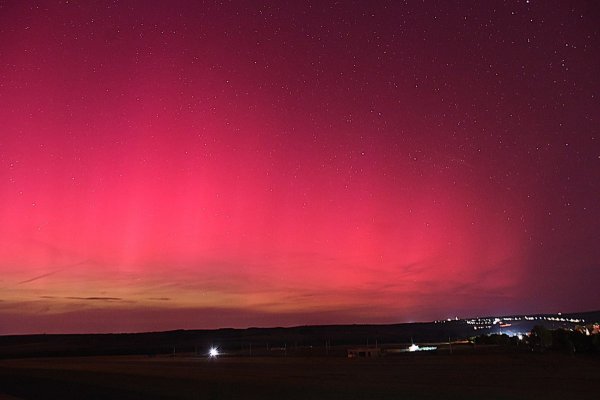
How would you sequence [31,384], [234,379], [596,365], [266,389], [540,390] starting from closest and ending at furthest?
1. [540,390]
2. [266,389]
3. [234,379]
4. [31,384]
5. [596,365]

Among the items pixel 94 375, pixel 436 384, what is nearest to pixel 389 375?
pixel 436 384

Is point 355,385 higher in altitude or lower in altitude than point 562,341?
lower

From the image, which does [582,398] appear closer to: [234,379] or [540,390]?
[540,390]

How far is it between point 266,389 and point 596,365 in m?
27.5

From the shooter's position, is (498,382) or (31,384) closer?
(498,382)

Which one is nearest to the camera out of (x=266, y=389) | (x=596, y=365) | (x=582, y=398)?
(x=582, y=398)

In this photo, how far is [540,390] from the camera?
2716cm

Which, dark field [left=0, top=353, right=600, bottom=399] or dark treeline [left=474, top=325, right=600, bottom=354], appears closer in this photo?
dark field [left=0, top=353, right=600, bottom=399]

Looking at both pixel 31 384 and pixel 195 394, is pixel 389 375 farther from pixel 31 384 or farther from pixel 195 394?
pixel 31 384

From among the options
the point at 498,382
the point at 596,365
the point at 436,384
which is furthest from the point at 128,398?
the point at 596,365

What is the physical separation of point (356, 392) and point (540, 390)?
8.60m

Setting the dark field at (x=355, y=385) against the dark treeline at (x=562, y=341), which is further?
the dark treeline at (x=562, y=341)

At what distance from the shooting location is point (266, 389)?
29.8 metres

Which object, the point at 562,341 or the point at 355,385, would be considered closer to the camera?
the point at 355,385
